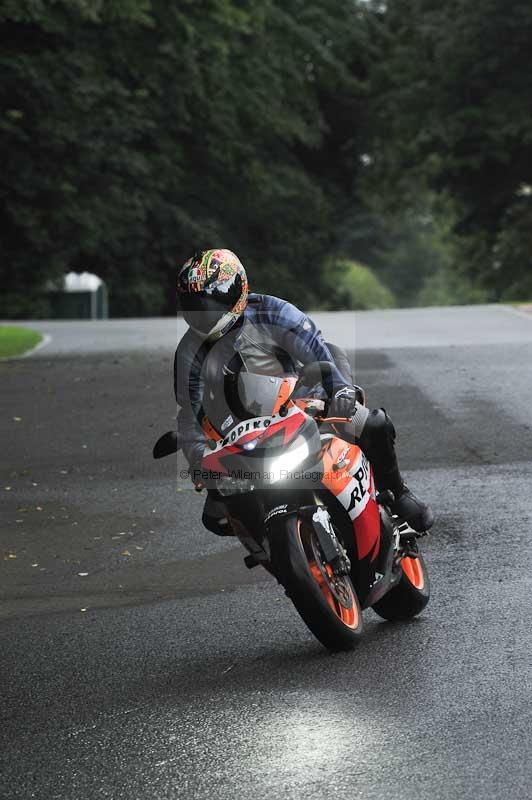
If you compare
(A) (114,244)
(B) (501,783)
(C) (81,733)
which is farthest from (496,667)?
(A) (114,244)

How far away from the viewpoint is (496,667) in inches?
222

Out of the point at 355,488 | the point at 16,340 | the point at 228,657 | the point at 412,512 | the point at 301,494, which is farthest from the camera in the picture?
the point at 16,340

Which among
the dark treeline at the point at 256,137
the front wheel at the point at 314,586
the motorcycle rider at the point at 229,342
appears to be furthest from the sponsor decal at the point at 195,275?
the dark treeline at the point at 256,137

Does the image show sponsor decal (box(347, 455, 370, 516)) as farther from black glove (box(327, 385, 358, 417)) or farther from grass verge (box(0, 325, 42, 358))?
grass verge (box(0, 325, 42, 358))

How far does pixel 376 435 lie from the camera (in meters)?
6.35

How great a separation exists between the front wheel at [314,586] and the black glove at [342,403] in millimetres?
454

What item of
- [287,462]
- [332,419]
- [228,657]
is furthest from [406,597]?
[287,462]

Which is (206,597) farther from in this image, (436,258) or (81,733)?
(436,258)

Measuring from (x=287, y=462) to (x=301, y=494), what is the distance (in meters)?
0.17

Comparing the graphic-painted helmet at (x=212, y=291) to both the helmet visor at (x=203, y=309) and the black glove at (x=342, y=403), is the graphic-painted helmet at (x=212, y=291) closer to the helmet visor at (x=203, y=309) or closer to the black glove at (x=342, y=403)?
the helmet visor at (x=203, y=309)

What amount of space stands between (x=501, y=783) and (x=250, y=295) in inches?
93.2

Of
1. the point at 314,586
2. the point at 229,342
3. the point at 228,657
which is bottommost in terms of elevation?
the point at 228,657

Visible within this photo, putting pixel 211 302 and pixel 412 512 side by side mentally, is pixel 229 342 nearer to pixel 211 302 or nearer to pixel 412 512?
pixel 211 302

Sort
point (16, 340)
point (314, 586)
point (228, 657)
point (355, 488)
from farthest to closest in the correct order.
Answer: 1. point (16, 340)
2. point (228, 657)
3. point (355, 488)
4. point (314, 586)
